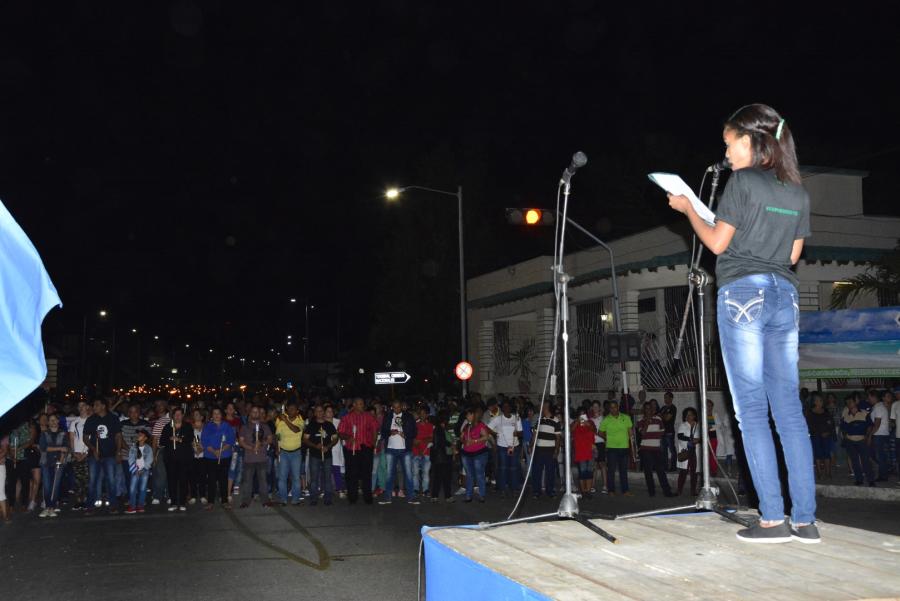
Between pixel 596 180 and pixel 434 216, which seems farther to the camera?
pixel 596 180

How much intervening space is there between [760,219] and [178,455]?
14543mm

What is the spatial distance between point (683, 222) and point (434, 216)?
64.8 ft

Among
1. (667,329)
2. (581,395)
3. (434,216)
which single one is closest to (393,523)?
(667,329)

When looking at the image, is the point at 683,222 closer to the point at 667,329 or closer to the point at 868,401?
the point at 667,329

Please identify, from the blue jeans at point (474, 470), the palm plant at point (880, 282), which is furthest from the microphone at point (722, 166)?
the palm plant at point (880, 282)

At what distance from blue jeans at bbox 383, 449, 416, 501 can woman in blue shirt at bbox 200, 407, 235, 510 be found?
3.19 m

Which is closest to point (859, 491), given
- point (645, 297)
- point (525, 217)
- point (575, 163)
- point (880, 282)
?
point (880, 282)

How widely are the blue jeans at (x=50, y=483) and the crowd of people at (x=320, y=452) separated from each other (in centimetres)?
2

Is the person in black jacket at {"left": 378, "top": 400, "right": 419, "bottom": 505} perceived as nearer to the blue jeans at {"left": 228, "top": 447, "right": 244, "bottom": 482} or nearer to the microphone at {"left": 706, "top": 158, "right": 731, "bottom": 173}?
the blue jeans at {"left": 228, "top": 447, "right": 244, "bottom": 482}

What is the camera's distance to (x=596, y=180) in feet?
168

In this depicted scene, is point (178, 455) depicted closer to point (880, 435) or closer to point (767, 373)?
point (880, 435)

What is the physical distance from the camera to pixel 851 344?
1741 cm

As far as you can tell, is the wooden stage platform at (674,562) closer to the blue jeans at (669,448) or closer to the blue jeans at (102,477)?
the blue jeans at (102,477)

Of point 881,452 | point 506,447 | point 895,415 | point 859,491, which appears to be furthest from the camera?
point 506,447
